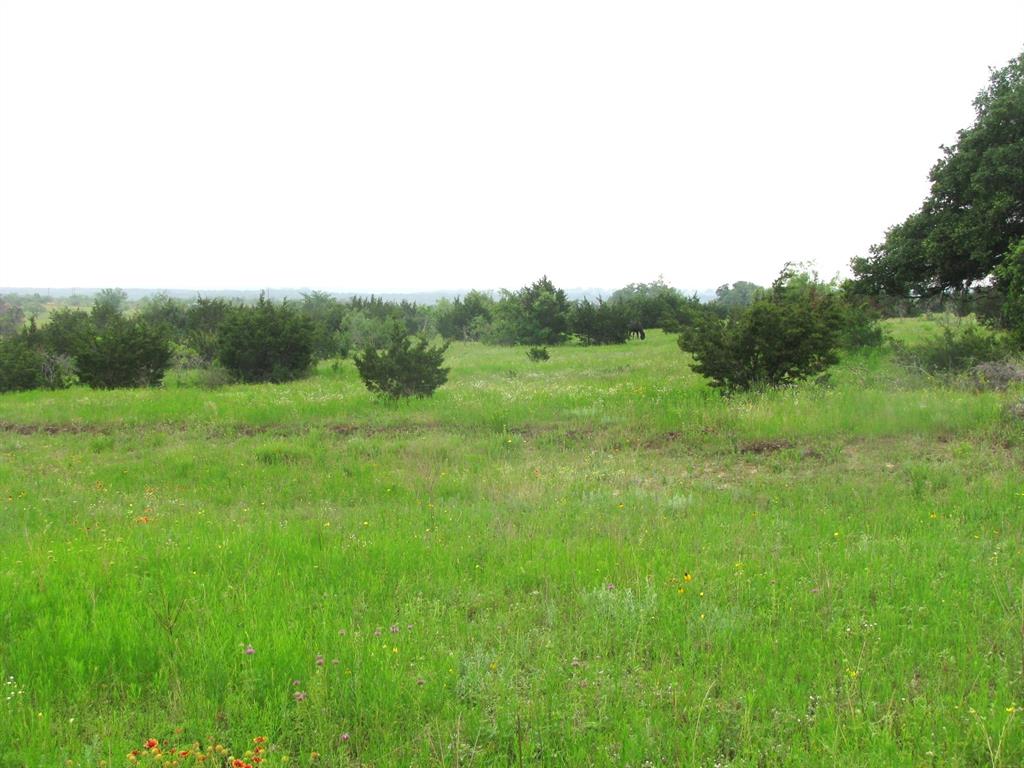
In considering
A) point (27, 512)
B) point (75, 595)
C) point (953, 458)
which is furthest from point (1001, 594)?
point (27, 512)

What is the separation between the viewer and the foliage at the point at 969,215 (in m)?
15.7

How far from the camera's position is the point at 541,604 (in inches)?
183

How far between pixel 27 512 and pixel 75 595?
3.67 m

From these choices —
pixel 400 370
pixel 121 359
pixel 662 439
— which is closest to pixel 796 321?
pixel 662 439

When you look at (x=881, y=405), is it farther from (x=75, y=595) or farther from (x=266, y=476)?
(x=75, y=595)

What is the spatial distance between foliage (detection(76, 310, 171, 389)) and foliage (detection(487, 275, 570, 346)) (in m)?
23.0

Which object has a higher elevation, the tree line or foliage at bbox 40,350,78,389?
the tree line

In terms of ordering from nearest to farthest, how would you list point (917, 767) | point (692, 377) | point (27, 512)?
point (917, 767) < point (27, 512) < point (692, 377)

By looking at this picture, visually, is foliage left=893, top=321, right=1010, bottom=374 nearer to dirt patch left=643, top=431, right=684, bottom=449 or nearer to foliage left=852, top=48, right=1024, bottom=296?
foliage left=852, top=48, right=1024, bottom=296

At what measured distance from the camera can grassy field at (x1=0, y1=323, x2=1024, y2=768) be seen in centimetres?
320

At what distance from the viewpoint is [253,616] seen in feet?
14.0

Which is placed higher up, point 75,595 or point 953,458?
→ point 953,458

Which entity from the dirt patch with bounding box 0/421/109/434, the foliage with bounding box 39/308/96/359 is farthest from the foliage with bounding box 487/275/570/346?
the dirt patch with bounding box 0/421/109/434

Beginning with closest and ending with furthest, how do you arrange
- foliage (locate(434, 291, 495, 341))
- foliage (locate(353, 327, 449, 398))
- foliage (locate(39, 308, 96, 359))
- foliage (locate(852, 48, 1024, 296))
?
foliage (locate(353, 327, 449, 398))
foliage (locate(852, 48, 1024, 296))
foliage (locate(39, 308, 96, 359))
foliage (locate(434, 291, 495, 341))
